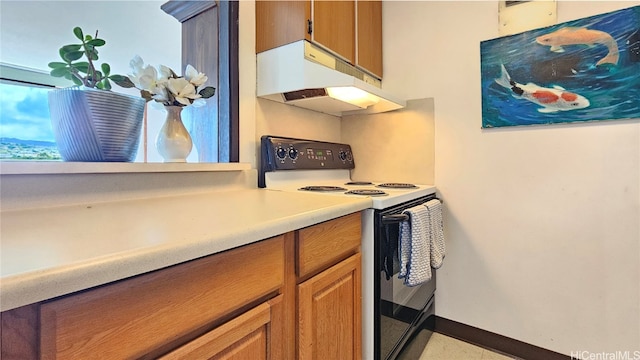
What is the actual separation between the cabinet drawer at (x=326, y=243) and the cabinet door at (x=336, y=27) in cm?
87

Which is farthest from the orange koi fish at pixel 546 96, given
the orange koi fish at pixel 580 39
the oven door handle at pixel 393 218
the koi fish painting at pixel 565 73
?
the oven door handle at pixel 393 218

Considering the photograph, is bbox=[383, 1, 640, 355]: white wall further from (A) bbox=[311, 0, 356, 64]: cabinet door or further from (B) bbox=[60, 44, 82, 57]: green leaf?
(B) bbox=[60, 44, 82, 57]: green leaf

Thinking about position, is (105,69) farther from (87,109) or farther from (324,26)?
(324,26)

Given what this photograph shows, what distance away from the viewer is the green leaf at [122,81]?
0.97 m

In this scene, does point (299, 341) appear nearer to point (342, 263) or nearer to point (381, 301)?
point (342, 263)

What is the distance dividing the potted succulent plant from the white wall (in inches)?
55.9

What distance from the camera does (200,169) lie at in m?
1.14

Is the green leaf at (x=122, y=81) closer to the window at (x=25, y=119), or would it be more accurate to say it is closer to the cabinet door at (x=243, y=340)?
the window at (x=25, y=119)

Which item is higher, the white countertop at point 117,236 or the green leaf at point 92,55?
the green leaf at point 92,55

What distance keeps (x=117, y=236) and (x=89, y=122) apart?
576 millimetres

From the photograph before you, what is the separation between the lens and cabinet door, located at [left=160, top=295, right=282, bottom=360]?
0.52 metres

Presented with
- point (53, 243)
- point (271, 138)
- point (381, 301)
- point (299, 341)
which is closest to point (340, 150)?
point (271, 138)

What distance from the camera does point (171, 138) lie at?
110 centimetres

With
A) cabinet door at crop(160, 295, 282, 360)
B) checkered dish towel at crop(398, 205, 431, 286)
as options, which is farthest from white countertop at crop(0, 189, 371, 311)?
checkered dish towel at crop(398, 205, 431, 286)
